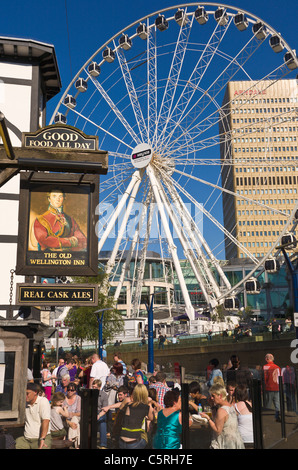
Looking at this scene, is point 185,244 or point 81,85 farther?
point 81,85

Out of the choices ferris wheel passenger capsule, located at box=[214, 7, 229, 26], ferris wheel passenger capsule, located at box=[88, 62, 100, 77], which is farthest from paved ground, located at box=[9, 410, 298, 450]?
ferris wheel passenger capsule, located at box=[88, 62, 100, 77]

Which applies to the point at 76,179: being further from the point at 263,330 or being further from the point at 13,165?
the point at 263,330

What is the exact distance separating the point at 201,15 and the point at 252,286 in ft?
59.3

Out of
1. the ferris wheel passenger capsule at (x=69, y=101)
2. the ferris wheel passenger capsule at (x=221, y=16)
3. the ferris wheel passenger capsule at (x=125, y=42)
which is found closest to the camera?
the ferris wheel passenger capsule at (x=221, y=16)

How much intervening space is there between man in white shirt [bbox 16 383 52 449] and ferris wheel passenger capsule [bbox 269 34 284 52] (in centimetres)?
3000

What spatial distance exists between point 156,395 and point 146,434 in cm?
295

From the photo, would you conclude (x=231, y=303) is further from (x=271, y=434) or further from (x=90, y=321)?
(x=271, y=434)

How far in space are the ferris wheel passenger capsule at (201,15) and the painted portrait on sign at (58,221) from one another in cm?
3042

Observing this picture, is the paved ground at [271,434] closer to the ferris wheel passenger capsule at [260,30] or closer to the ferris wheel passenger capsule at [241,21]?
the ferris wheel passenger capsule at [260,30]

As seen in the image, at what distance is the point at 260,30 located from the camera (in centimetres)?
3134

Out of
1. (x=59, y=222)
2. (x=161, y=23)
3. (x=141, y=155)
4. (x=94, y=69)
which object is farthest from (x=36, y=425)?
(x=161, y=23)

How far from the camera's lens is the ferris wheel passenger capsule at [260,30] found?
3134 centimetres

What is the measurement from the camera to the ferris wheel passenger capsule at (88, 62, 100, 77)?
34194 millimetres

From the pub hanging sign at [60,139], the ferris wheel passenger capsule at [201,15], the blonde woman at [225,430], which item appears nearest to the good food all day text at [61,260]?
the pub hanging sign at [60,139]
